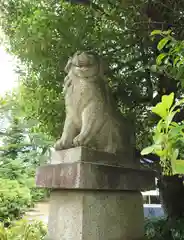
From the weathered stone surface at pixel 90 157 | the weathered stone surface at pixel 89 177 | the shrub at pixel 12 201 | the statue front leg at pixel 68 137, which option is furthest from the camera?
the shrub at pixel 12 201

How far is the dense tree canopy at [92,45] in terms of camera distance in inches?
133

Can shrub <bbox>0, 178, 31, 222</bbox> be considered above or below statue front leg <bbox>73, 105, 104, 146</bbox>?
below

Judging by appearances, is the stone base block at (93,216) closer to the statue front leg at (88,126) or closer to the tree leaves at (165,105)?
the statue front leg at (88,126)

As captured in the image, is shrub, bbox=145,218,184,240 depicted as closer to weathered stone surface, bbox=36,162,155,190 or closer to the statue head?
weathered stone surface, bbox=36,162,155,190

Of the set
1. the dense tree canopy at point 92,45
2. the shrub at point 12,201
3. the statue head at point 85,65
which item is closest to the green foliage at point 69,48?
the dense tree canopy at point 92,45

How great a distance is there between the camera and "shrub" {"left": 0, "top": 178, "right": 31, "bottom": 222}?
275 inches

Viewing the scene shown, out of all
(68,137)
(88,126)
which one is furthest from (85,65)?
(68,137)

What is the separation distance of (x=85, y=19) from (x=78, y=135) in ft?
6.33

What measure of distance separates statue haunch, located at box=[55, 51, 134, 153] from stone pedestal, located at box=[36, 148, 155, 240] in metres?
0.13

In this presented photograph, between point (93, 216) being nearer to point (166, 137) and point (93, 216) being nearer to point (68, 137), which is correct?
point (68, 137)

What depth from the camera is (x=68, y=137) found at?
8.80 ft

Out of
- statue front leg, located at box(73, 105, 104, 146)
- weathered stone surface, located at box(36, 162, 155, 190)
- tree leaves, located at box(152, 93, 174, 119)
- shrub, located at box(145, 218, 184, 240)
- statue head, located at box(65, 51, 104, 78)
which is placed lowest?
shrub, located at box(145, 218, 184, 240)

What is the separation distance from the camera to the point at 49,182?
2.51m

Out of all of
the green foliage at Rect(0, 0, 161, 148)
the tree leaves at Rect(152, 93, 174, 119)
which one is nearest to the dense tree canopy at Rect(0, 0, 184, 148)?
the green foliage at Rect(0, 0, 161, 148)
